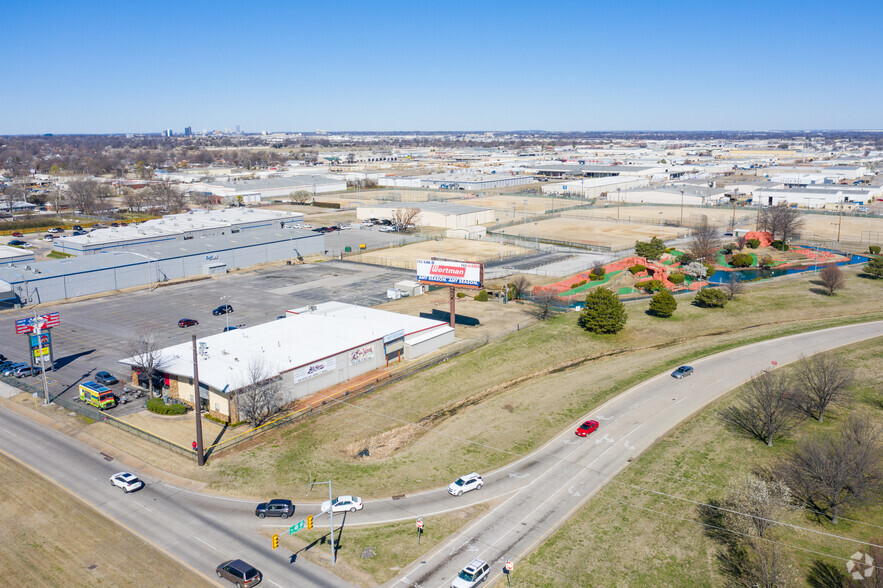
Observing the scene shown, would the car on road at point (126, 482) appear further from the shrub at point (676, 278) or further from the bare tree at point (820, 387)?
the shrub at point (676, 278)

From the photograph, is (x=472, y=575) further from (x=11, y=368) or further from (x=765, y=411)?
(x=11, y=368)

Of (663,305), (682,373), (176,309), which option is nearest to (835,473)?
(682,373)

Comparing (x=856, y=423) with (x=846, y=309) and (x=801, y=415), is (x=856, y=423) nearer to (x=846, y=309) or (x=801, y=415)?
(x=801, y=415)

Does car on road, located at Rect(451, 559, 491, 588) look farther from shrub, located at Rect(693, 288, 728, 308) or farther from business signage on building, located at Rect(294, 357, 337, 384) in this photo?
shrub, located at Rect(693, 288, 728, 308)

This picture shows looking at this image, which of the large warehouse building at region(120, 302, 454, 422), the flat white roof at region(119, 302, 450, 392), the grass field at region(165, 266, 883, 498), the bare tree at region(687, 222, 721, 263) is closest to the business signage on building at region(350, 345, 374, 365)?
the large warehouse building at region(120, 302, 454, 422)

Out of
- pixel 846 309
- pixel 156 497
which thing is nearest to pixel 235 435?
pixel 156 497

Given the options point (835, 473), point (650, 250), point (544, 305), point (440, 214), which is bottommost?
point (835, 473)
